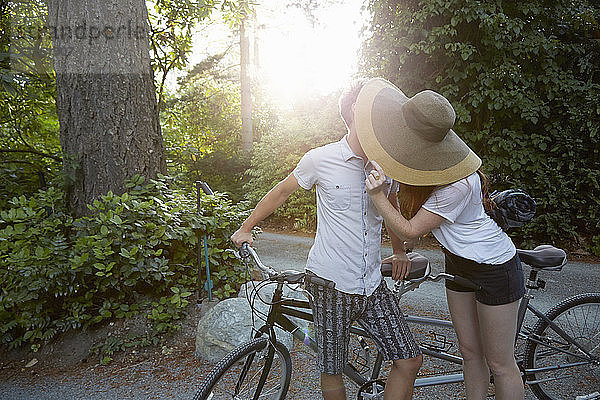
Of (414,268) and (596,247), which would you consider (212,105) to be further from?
(414,268)

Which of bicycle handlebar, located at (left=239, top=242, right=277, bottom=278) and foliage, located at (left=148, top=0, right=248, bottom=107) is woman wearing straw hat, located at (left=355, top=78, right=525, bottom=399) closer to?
bicycle handlebar, located at (left=239, top=242, right=277, bottom=278)

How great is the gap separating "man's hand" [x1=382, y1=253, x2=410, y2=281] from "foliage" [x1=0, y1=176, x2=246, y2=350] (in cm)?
215

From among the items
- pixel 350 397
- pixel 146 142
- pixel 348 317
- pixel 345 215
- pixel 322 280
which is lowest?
→ pixel 350 397

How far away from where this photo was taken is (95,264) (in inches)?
144

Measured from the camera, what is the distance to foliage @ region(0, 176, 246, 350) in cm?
377

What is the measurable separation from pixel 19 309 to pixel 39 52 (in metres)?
3.10

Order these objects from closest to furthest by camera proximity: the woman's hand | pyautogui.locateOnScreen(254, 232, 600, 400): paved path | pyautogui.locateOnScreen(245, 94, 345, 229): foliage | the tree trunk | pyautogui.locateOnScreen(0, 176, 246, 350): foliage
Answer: the woman's hand, pyautogui.locateOnScreen(254, 232, 600, 400): paved path, pyautogui.locateOnScreen(0, 176, 246, 350): foliage, the tree trunk, pyautogui.locateOnScreen(245, 94, 345, 229): foliage

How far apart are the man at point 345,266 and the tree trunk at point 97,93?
8.65ft

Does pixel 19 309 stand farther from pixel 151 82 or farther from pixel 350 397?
pixel 350 397

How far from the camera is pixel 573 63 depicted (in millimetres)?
7148

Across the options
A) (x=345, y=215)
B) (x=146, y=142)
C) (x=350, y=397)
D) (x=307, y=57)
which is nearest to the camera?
(x=345, y=215)

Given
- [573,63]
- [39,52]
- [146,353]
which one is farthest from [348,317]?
[573,63]

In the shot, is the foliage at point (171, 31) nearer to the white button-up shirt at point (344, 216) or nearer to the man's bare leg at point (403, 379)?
the white button-up shirt at point (344, 216)

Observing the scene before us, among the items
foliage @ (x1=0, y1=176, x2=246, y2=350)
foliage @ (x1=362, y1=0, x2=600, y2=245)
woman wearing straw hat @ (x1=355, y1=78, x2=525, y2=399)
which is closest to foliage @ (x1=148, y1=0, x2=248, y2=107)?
foliage @ (x1=0, y1=176, x2=246, y2=350)
